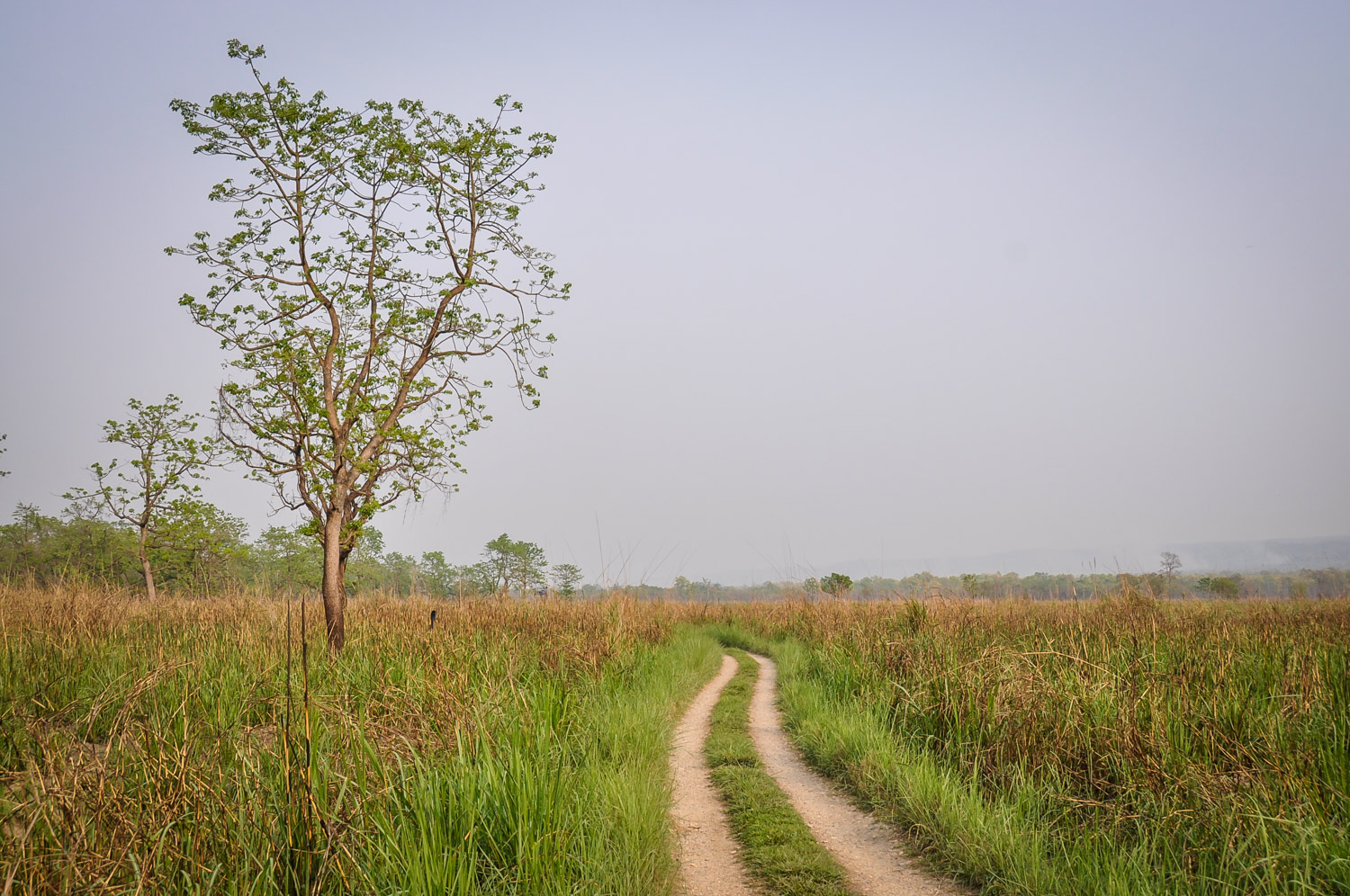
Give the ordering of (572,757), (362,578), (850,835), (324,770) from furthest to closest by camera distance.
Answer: (362,578), (572,757), (850,835), (324,770)

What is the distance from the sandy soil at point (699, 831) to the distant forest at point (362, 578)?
3434mm

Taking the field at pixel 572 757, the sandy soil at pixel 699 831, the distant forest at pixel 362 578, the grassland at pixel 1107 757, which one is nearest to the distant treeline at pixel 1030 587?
the distant forest at pixel 362 578

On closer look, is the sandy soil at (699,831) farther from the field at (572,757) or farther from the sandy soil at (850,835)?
the sandy soil at (850,835)

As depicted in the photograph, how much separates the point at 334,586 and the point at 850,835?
27.6 ft

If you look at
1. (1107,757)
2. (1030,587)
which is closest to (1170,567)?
(1030,587)

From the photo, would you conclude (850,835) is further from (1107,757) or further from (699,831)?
(1107,757)

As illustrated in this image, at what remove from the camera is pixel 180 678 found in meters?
6.67

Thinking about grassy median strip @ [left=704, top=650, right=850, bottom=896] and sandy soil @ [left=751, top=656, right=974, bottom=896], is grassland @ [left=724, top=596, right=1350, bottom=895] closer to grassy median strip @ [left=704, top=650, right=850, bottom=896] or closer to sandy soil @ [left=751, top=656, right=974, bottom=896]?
sandy soil @ [left=751, top=656, right=974, bottom=896]

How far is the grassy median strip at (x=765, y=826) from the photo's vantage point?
427 cm

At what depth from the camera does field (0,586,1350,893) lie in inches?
125

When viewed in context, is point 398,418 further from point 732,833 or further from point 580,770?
point 732,833

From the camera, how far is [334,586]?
10.2m

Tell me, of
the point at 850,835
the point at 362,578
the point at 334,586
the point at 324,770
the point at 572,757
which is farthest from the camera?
the point at 362,578

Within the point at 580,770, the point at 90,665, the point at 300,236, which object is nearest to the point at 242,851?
the point at 580,770
